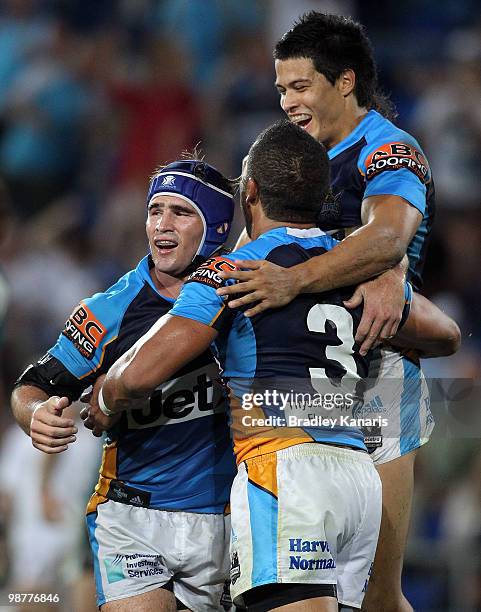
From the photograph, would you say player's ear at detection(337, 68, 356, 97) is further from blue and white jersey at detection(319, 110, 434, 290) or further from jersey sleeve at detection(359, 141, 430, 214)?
jersey sleeve at detection(359, 141, 430, 214)

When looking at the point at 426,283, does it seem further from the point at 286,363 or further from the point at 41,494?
the point at 286,363

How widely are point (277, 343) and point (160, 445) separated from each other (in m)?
0.77

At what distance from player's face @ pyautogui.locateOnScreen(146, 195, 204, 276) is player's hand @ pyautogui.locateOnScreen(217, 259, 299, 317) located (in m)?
0.58

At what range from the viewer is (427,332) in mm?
3641

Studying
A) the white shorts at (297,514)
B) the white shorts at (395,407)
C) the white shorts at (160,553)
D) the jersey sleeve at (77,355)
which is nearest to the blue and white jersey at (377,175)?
the white shorts at (395,407)

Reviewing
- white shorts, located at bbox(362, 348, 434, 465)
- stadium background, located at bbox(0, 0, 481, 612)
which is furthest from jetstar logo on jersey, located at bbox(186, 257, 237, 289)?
stadium background, located at bbox(0, 0, 481, 612)

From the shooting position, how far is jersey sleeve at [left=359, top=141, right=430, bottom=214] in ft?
11.4

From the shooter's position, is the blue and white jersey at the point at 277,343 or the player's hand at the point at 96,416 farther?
the player's hand at the point at 96,416

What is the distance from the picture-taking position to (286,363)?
115 inches

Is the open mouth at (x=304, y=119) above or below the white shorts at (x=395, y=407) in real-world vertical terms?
above

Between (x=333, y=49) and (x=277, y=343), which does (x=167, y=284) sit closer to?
(x=277, y=343)

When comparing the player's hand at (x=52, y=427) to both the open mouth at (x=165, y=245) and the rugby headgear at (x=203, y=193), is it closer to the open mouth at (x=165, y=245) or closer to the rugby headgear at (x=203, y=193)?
the open mouth at (x=165, y=245)

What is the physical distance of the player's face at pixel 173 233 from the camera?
353 centimetres

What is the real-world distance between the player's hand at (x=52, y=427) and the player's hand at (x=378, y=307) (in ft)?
3.15
